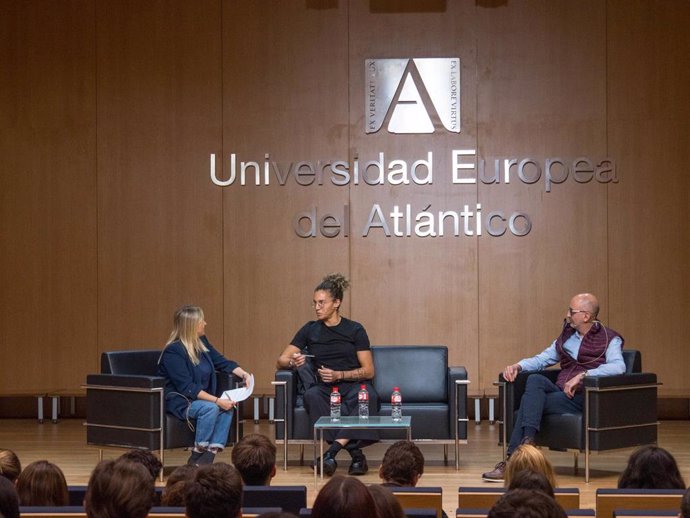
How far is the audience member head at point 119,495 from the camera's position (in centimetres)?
274

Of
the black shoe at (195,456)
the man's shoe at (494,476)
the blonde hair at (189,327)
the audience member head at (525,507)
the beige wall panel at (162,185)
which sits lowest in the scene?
the man's shoe at (494,476)

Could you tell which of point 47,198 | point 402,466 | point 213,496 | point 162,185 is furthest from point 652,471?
point 47,198

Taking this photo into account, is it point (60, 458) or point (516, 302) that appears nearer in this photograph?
point (60, 458)

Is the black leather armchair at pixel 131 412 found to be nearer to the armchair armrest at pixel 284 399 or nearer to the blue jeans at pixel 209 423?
the blue jeans at pixel 209 423

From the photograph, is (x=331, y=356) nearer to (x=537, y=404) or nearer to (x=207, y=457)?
(x=207, y=457)

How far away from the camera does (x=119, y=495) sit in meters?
2.74

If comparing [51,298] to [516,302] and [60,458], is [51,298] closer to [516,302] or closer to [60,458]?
[60,458]

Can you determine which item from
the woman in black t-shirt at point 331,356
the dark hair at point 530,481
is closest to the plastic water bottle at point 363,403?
the woman in black t-shirt at point 331,356

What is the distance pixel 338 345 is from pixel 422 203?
Answer: 8.64 feet

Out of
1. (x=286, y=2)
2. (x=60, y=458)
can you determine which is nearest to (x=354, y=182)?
(x=286, y=2)

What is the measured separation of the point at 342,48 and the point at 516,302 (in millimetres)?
2775

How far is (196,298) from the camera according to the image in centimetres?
965

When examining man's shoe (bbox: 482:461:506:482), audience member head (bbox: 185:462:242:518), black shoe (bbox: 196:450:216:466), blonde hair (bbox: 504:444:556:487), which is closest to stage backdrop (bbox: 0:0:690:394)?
man's shoe (bbox: 482:461:506:482)

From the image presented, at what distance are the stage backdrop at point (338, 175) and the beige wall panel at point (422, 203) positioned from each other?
2 cm
